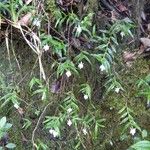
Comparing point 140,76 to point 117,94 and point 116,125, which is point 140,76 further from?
point 116,125

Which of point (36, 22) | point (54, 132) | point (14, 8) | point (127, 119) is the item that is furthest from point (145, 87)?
point (14, 8)

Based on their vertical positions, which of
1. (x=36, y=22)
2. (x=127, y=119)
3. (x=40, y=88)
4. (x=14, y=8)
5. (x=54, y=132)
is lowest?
(x=127, y=119)

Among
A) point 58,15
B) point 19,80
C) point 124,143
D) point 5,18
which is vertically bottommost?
point 124,143

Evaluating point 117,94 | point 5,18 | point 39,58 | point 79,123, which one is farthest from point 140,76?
point 5,18

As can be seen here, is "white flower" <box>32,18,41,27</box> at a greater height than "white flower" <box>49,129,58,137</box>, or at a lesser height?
greater

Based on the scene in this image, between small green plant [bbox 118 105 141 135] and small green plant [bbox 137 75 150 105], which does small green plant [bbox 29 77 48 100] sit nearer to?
small green plant [bbox 118 105 141 135]

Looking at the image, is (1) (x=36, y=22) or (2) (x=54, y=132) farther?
(1) (x=36, y=22)

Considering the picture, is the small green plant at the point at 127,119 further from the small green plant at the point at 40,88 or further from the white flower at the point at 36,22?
the white flower at the point at 36,22

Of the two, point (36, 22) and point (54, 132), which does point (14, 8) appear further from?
point (54, 132)

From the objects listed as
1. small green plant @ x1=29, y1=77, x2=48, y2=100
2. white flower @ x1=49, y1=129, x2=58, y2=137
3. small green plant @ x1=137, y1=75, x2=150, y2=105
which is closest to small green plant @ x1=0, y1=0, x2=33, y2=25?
small green plant @ x1=29, y1=77, x2=48, y2=100

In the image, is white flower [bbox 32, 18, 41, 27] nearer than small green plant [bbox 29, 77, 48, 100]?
No

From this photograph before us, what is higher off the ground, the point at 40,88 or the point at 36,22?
the point at 36,22
